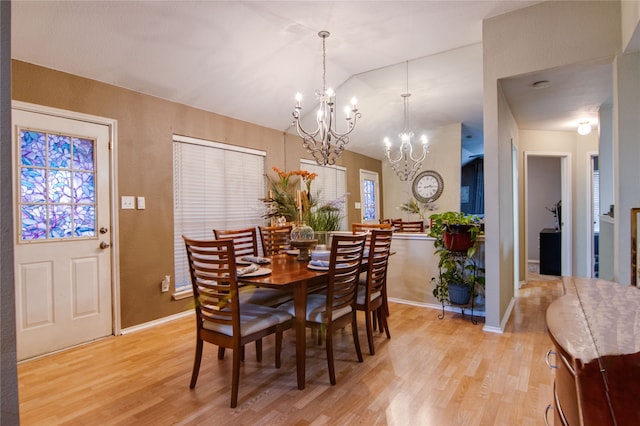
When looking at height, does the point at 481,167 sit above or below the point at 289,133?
below

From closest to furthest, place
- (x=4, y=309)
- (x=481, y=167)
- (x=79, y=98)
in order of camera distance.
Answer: (x=4, y=309) → (x=79, y=98) → (x=481, y=167)

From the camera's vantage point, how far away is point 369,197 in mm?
4770

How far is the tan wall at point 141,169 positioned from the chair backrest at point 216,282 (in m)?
1.59

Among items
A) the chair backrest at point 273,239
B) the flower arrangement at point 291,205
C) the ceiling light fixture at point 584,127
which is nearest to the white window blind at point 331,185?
the flower arrangement at point 291,205

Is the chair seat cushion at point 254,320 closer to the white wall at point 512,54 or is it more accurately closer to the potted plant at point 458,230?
the potted plant at point 458,230

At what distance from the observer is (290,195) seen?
4.93 metres

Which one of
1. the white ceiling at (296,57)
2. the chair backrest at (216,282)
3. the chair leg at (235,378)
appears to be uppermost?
the white ceiling at (296,57)

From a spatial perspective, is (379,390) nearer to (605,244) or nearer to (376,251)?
(376,251)

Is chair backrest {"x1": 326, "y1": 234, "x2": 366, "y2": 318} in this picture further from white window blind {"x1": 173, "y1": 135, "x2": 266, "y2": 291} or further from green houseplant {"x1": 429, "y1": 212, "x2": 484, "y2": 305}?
white window blind {"x1": 173, "y1": 135, "x2": 266, "y2": 291}

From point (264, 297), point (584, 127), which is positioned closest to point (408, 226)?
point (264, 297)

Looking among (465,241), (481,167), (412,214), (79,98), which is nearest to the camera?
(79,98)

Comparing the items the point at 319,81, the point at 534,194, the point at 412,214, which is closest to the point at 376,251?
the point at 412,214

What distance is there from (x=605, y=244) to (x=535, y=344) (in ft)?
5.50

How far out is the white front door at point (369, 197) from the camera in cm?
469
